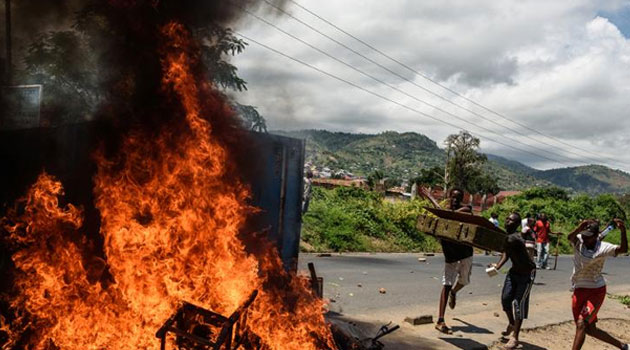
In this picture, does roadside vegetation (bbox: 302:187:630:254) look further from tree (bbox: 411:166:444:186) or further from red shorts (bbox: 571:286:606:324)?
tree (bbox: 411:166:444:186)

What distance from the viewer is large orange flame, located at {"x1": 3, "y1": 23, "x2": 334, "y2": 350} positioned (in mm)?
4559

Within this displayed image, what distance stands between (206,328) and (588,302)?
5.04 meters

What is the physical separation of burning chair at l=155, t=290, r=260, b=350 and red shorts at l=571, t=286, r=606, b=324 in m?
4.49

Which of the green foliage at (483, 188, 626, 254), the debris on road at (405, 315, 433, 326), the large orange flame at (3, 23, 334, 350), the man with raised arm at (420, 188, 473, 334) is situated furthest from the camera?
the green foliage at (483, 188, 626, 254)

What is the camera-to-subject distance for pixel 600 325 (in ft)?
28.9

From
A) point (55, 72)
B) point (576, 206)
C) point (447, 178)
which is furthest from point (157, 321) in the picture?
point (447, 178)

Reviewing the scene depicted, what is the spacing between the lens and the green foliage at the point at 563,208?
3279 centimetres

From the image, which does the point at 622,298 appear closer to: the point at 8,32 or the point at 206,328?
the point at 206,328

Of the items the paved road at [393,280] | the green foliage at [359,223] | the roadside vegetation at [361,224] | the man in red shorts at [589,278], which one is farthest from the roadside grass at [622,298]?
the green foliage at [359,223]

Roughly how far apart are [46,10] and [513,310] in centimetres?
792

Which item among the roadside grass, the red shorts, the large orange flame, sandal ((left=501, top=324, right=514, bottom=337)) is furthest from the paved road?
the large orange flame

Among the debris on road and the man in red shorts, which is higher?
the man in red shorts

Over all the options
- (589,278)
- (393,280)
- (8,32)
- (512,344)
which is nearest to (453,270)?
(512,344)

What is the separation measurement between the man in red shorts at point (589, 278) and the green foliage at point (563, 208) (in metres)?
23.8
